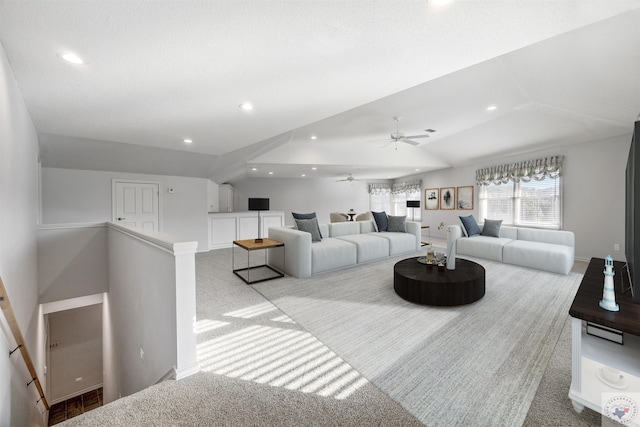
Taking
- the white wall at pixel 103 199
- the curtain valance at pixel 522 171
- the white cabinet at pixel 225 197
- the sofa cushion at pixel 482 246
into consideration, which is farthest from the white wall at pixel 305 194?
the sofa cushion at pixel 482 246

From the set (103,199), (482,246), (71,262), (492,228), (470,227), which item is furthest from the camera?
(470,227)

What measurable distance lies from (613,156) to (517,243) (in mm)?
2519

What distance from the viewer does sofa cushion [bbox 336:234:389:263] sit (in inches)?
189

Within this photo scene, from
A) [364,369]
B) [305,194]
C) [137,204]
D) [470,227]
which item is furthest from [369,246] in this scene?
[305,194]

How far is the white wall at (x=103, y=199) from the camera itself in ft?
15.0

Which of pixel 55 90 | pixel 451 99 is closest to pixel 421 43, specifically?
pixel 451 99

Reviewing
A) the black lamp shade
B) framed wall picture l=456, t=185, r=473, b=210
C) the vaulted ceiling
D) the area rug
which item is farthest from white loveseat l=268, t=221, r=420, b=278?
framed wall picture l=456, t=185, r=473, b=210

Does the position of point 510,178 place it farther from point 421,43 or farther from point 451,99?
point 421,43

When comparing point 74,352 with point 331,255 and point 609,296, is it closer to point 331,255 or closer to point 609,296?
point 331,255

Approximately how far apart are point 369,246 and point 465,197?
4496 mm

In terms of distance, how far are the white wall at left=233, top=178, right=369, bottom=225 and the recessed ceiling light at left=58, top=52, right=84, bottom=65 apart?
7.15 meters

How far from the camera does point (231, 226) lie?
22.3 ft

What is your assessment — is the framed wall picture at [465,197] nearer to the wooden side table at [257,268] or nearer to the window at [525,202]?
the window at [525,202]

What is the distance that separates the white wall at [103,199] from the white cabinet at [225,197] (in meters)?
1.76
